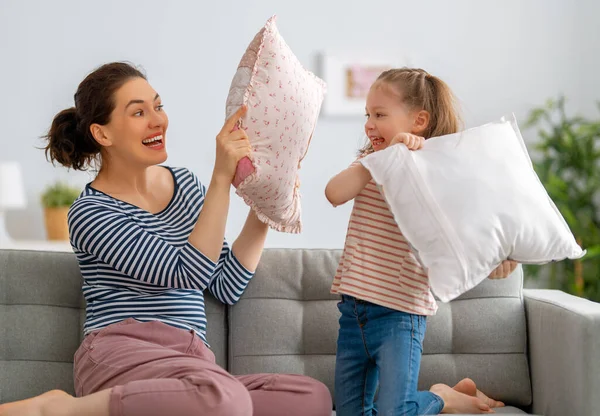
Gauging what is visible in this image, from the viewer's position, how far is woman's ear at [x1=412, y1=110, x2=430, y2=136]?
1.83m

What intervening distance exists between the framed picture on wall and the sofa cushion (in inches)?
94.2

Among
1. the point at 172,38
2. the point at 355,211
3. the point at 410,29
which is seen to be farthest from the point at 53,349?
the point at 410,29

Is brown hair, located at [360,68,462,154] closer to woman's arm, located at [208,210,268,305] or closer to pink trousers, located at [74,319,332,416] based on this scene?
woman's arm, located at [208,210,268,305]

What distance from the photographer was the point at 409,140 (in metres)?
1.71

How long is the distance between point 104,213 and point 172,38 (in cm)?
266

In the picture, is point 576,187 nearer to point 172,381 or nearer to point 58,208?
point 58,208

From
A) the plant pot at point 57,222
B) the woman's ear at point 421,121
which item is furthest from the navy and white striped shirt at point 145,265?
the plant pot at point 57,222

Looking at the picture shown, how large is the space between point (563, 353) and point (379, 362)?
51 cm

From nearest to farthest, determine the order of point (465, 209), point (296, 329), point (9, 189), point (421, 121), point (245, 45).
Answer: point (465, 209), point (421, 121), point (296, 329), point (9, 189), point (245, 45)

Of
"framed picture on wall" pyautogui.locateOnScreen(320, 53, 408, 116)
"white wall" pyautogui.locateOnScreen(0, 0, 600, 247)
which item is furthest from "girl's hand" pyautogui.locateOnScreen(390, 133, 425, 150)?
"framed picture on wall" pyautogui.locateOnScreen(320, 53, 408, 116)

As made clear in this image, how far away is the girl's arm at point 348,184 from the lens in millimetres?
1717

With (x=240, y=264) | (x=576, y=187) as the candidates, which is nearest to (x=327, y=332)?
(x=240, y=264)

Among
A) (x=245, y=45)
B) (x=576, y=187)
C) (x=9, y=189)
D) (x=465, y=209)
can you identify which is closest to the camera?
(x=465, y=209)

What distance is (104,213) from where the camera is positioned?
1.84 meters
